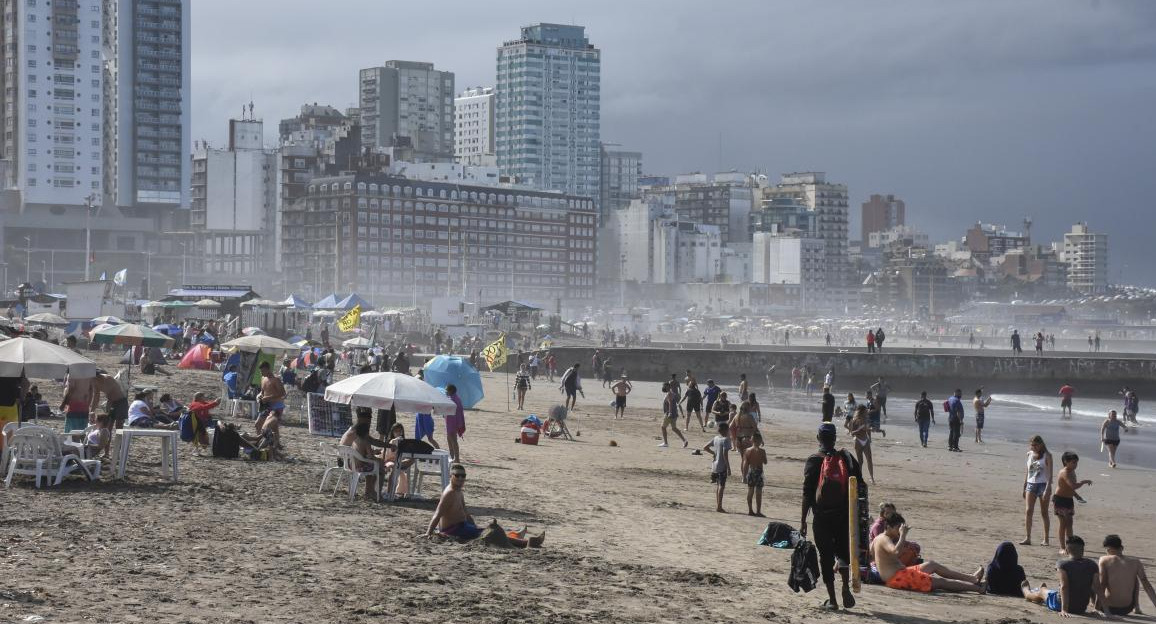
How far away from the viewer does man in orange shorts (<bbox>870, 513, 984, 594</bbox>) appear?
11.6 meters

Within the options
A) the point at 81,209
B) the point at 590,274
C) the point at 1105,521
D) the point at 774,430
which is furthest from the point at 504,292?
the point at 1105,521

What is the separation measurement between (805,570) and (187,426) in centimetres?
1055

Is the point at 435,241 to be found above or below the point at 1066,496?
above

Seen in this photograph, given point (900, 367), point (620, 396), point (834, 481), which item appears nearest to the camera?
point (834, 481)

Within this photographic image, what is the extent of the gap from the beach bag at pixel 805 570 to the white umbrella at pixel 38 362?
28.1 ft

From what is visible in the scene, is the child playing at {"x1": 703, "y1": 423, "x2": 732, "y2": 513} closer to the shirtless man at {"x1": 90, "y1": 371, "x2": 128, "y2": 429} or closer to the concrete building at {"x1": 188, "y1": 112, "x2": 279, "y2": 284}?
the shirtless man at {"x1": 90, "y1": 371, "x2": 128, "y2": 429}

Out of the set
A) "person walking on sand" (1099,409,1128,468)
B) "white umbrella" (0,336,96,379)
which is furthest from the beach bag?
"person walking on sand" (1099,409,1128,468)

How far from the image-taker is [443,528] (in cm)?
1184

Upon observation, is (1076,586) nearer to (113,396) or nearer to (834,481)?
(834,481)

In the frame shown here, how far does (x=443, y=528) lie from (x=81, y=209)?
153 m

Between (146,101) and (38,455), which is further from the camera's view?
(146,101)

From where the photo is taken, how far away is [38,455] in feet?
43.2

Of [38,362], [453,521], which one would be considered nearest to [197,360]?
[38,362]

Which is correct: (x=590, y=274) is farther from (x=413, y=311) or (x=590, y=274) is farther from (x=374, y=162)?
(x=413, y=311)
